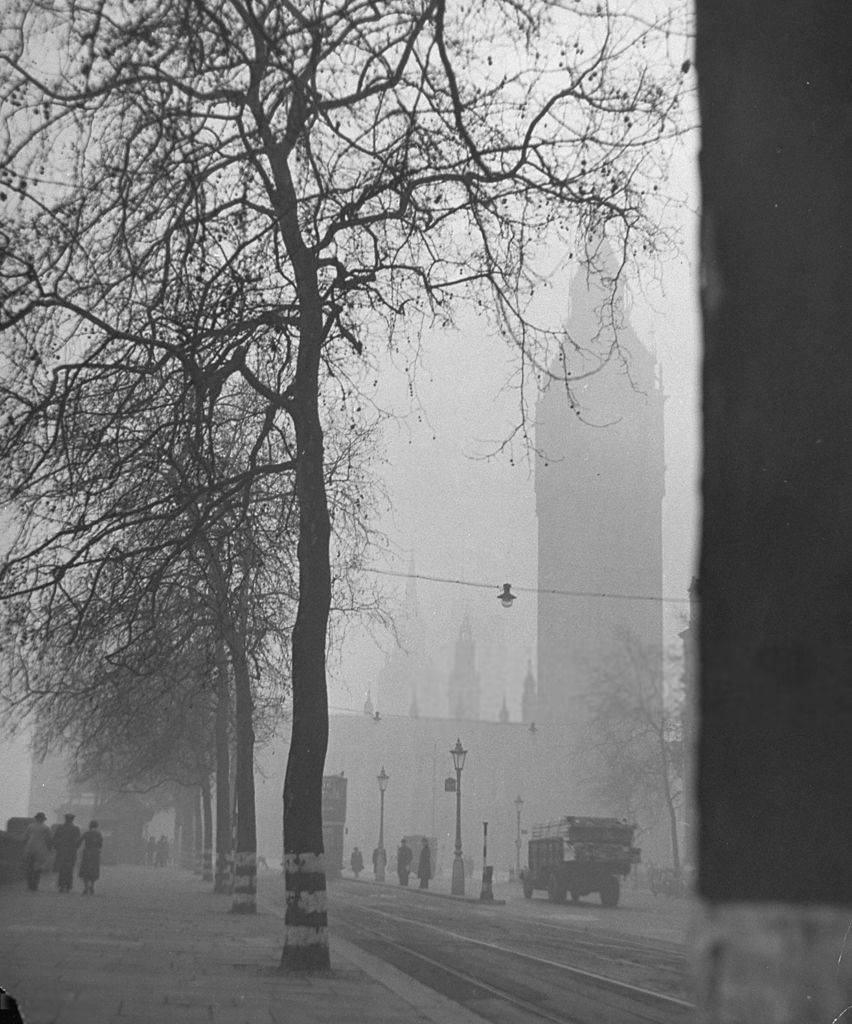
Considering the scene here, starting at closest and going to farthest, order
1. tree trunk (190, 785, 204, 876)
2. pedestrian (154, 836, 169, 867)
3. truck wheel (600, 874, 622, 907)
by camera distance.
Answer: truck wheel (600, 874, 622, 907) → tree trunk (190, 785, 204, 876) → pedestrian (154, 836, 169, 867)

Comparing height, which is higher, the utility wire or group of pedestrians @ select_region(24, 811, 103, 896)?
the utility wire

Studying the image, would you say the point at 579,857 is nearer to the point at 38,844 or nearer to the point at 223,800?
the point at 38,844

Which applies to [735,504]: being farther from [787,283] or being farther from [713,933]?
[713,933]

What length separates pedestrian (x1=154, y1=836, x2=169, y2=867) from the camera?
34.6 metres

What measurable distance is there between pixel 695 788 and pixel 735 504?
75cm

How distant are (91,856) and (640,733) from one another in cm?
1648

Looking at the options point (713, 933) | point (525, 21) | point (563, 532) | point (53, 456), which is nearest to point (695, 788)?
point (713, 933)

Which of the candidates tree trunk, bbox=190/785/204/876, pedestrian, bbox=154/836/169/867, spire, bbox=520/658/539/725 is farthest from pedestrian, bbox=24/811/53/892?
pedestrian, bbox=154/836/169/867

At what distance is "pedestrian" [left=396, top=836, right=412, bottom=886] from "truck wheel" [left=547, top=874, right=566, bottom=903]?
7.39 feet

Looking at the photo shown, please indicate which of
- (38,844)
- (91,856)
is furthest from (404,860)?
(91,856)

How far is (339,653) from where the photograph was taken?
998 centimetres

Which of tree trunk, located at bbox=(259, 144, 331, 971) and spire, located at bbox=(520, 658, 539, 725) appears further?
tree trunk, located at bbox=(259, 144, 331, 971)

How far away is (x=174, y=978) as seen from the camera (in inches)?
272

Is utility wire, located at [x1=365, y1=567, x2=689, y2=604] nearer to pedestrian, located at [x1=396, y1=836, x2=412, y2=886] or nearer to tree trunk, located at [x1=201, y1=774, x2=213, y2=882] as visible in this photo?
pedestrian, located at [x1=396, y1=836, x2=412, y2=886]
